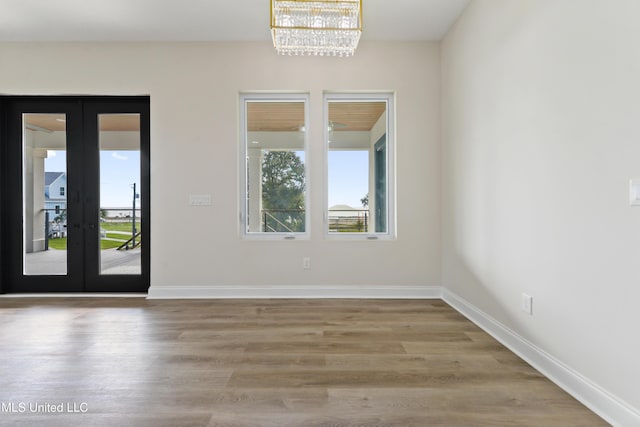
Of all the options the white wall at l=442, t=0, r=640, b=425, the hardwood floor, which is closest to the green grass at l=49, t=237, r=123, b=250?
the hardwood floor

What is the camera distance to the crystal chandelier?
253 centimetres

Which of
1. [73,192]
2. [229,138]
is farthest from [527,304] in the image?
[73,192]

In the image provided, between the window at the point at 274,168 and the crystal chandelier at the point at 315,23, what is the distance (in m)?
1.52

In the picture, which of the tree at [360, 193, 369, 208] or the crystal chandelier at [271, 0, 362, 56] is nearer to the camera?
the crystal chandelier at [271, 0, 362, 56]

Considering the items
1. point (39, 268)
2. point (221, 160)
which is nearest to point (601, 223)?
point (221, 160)

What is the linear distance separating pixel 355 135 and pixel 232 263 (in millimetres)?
2081

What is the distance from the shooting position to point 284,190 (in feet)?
13.9

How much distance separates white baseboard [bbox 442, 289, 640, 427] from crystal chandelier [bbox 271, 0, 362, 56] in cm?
250

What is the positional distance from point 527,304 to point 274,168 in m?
2.89

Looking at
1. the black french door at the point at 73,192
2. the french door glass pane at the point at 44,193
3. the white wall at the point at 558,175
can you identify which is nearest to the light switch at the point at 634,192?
the white wall at the point at 558,175

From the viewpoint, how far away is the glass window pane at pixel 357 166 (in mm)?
4234

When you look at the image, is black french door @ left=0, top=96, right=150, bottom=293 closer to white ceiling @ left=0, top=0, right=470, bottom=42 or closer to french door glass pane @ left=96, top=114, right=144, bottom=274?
french door glass pane @ left=96, top=114, right=144, bottom=274

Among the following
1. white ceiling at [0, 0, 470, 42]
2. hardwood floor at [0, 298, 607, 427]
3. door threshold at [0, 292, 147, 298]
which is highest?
white ceiling at [0, 0, 470, 42]

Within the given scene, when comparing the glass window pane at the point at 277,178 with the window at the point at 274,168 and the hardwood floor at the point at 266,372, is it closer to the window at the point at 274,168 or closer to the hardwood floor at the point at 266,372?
the window at the point at 274,168
